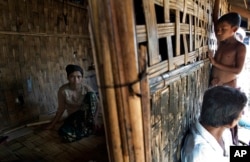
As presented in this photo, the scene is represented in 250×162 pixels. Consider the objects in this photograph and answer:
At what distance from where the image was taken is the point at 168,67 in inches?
38.2

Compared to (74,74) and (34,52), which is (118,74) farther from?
(34,52)

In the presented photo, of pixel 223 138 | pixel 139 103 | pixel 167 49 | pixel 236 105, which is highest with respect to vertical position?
pixel 167 49

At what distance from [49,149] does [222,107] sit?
1.67 m

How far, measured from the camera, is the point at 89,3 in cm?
63

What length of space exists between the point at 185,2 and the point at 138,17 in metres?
0.58

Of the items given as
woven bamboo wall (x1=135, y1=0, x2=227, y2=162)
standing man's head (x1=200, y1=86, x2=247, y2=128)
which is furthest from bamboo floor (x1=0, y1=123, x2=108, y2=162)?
standing man's head (x1=200, y1=86, x2=247, y2=128)

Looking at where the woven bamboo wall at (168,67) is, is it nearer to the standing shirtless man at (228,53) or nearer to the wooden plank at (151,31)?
the wooden plank at (151,31)

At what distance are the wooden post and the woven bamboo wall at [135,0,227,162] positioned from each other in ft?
0.35

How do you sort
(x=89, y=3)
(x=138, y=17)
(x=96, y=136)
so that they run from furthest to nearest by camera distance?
(x=96, y=136), (x=138, y=17), (x=89, y=3)

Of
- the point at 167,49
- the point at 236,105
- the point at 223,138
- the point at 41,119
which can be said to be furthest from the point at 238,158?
the point at 41,119

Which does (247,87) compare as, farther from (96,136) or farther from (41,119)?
(41,119)

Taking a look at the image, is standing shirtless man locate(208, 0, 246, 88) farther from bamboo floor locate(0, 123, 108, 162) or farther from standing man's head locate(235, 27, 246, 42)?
bamboo floor locate(0, 123, 108, 162)

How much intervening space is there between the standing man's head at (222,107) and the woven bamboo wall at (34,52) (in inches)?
99.3

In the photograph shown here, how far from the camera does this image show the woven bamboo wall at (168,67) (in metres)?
0.80
